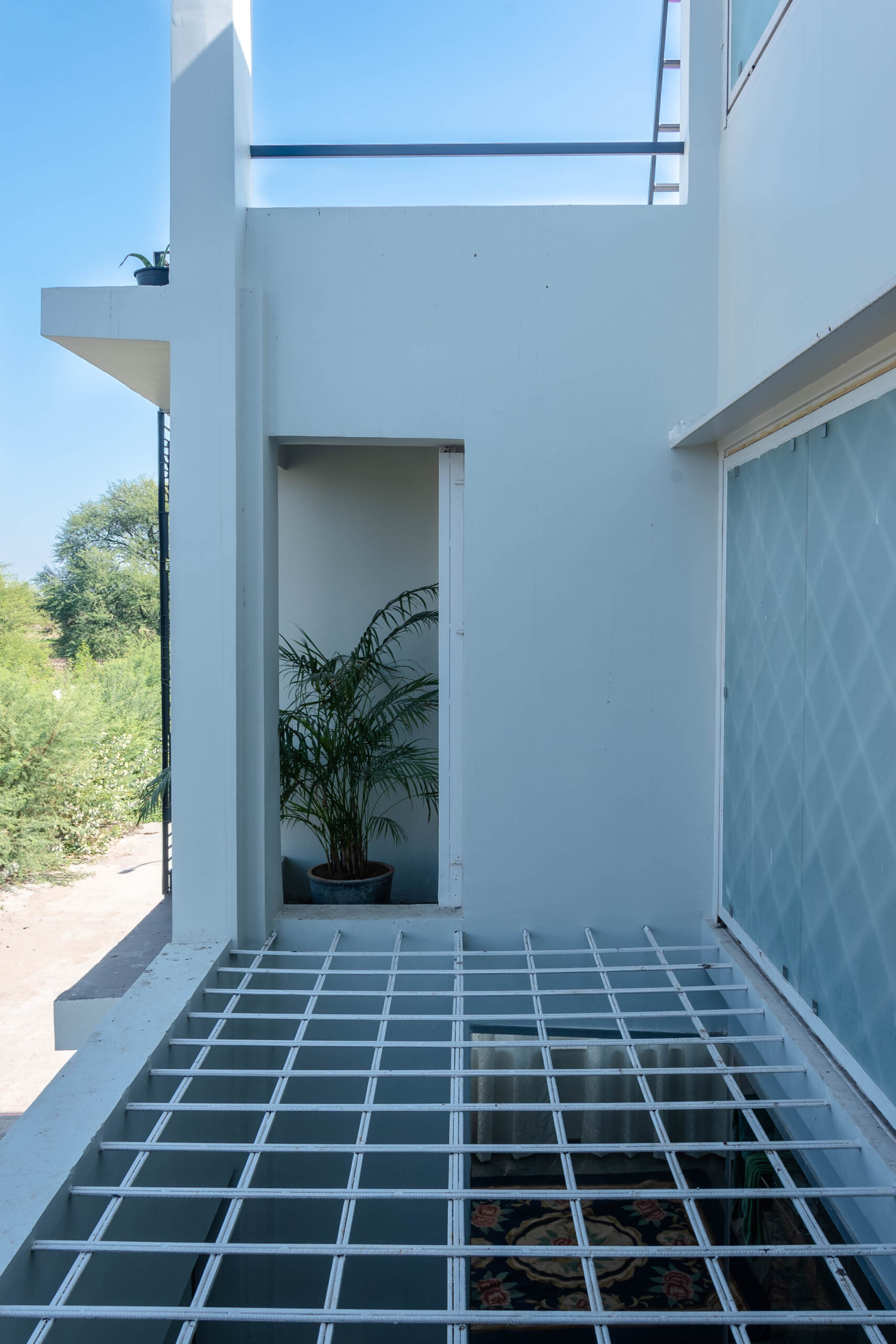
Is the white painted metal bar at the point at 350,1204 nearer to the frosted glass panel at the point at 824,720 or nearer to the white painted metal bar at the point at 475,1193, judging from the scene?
the white painted metal bar at the point at 475,1193

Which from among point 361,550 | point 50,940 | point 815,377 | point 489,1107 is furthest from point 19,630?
point 815,377

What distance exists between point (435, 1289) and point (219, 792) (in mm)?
2720

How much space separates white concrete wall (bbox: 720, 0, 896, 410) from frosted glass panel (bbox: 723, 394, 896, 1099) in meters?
0.40

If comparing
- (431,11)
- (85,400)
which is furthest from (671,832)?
(85,400)

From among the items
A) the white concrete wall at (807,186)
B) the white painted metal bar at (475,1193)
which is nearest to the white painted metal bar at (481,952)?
the white painted metal bar at (475,1193)

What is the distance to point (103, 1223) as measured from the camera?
2211mm

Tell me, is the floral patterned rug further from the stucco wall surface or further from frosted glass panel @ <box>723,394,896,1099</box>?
frosted glass panel @ <box>723,394,896,1099</box>

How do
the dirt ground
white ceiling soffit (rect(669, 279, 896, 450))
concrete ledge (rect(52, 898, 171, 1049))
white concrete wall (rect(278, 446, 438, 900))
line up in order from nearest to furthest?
white ceiling soffit (rect(669, 279, 896, 450)) < concrete ledge (rect(52, 898, 171, 1049)) < white concrete wall (rect(278, 446, 438, 900)) < the dirt ground

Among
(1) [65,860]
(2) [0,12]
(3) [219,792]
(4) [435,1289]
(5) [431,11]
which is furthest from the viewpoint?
(2) [0,12]

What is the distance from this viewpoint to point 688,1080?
17.5 feet

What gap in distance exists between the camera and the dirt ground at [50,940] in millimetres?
7797

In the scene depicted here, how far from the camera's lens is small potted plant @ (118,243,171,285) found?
4.02 metres

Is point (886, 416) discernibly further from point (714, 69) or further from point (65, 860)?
point (65, 860)

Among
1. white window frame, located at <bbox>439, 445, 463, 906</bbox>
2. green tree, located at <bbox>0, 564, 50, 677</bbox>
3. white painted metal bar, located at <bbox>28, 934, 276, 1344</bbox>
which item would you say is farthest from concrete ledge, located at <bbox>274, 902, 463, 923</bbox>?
green tree, located at <bbox>0, 564, 50, 677</bbox>
